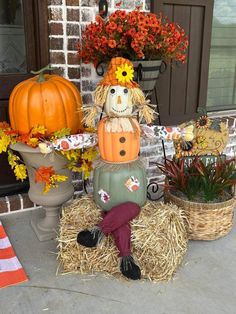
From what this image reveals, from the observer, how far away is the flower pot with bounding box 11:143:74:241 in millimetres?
2395

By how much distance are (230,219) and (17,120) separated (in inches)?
63.5

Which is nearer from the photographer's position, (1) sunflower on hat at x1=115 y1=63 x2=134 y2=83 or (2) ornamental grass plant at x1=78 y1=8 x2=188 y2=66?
(1) sunflower on hat at x1=115 y1=63 x2=134 y2=83

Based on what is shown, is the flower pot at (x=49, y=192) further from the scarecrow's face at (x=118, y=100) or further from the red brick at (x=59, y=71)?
the red brick at (x=59, y=71)

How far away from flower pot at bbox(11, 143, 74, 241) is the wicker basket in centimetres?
76

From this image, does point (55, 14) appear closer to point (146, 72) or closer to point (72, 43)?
point (72, 43)

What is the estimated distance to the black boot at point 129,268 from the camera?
6.89 ft

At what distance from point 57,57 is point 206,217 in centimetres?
157

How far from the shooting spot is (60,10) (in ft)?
8.79

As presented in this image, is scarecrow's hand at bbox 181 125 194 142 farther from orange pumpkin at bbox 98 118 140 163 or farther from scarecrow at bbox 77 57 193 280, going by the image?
orange pumpkin at bbox 98 118 140 163

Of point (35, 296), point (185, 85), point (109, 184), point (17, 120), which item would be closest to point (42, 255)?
point (35, 296)

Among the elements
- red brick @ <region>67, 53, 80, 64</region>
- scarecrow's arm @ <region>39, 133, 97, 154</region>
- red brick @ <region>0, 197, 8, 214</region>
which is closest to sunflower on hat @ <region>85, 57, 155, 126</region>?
scarecrow's arm @ <region>39, 133, 97, 154</region>

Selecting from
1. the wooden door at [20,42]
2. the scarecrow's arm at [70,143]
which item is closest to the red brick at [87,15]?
the wooden door at [20,42]

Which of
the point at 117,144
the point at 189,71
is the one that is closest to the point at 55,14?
the point at 117,144

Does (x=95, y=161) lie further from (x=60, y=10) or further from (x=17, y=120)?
(x=60, y=10)
